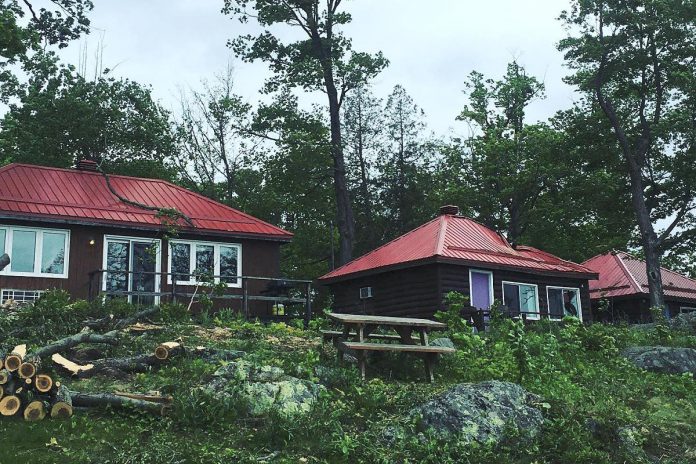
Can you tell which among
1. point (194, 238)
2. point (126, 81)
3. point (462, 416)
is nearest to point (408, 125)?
point (126, 81)

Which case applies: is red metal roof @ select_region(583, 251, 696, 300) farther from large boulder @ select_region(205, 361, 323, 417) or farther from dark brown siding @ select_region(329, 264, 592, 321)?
large boulder @ select_region(205, 361, 323, 417)

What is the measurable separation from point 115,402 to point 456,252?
17.2m

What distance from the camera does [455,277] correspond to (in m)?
25.4

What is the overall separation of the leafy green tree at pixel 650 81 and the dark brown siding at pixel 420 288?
437 centimetres

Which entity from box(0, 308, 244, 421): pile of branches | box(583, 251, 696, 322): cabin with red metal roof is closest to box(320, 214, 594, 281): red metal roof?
box(583, 251, 696, 322): cabin with red metal roof

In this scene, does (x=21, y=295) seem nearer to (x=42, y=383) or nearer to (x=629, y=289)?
(x=42, y=383)

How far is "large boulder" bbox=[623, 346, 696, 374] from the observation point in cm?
1608

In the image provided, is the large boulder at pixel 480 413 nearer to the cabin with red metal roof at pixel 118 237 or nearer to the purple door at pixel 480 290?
the cabin with red metal roof at pixel 118 237

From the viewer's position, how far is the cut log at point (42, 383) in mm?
9523

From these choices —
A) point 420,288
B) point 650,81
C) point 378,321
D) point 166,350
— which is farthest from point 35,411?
point 650,81

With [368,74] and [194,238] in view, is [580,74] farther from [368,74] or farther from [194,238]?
[194,238]

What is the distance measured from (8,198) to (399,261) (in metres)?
12.6

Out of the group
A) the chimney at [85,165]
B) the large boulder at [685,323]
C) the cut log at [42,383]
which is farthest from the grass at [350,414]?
the chimney at [85,165]

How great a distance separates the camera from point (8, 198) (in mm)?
21969
